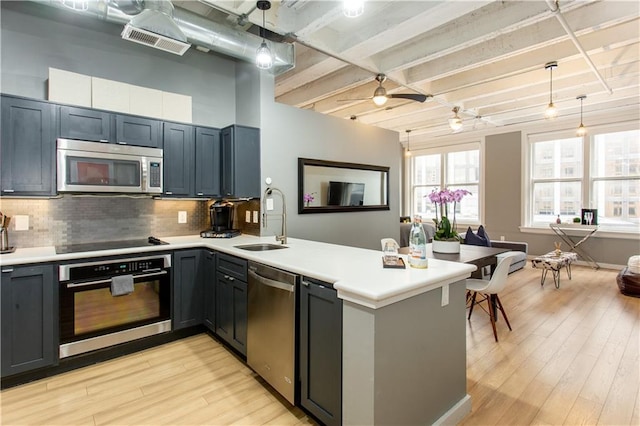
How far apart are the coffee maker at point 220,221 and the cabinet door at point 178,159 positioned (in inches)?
12.7

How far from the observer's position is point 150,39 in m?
2.53

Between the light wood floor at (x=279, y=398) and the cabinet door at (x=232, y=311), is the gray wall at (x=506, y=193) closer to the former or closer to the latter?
the light wood floor at (x=279, y=398)

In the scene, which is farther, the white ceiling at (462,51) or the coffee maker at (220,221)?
the coffee maker at (220,221)

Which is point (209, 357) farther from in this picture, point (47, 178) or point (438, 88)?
point (438, 88)

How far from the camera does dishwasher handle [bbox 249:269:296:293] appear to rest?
6.62 ft

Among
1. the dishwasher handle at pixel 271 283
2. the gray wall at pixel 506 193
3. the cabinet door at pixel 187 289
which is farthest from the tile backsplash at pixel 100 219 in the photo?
the gray wall at pixel 506 193

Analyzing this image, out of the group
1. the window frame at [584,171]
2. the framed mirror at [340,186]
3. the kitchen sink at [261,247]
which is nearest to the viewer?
the kitchen sink at [261,247]

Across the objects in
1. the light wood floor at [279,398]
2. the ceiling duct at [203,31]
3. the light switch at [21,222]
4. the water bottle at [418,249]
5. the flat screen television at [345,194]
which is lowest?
the light wood floor at [279,398]

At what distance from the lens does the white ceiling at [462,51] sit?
283 centimetres

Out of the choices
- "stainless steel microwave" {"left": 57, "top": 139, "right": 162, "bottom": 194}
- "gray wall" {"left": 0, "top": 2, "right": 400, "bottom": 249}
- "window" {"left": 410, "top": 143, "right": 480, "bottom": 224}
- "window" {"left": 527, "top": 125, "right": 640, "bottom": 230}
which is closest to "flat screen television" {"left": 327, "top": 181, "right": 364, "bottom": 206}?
"gray wall" {"left": 0, "top": 2, "right": 400, "bottom": 249}

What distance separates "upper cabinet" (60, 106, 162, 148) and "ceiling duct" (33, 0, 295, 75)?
2.57ft

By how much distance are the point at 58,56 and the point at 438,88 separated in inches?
183

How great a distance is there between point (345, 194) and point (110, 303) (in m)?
3.09

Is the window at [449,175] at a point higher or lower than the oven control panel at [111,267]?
higher
